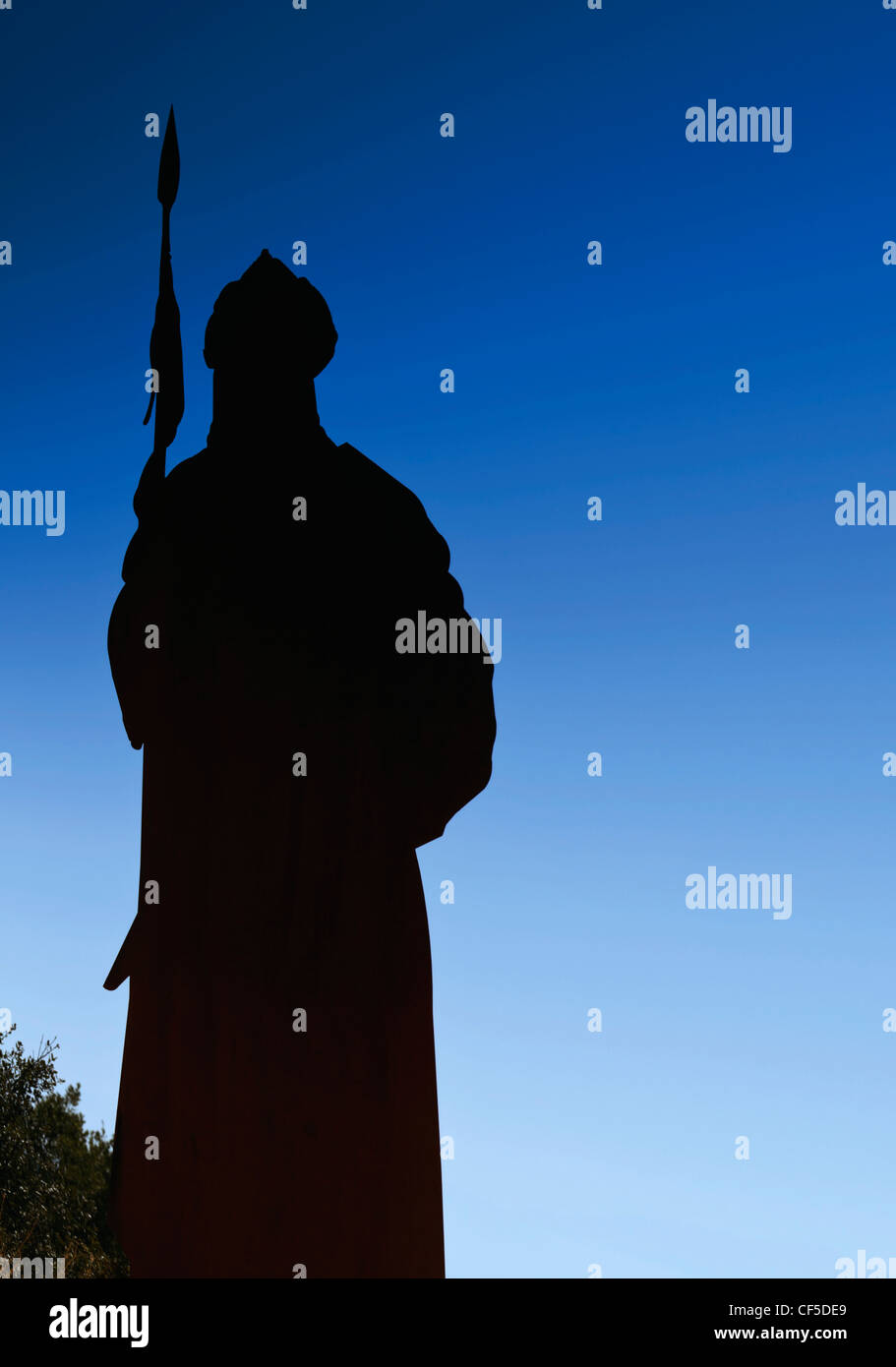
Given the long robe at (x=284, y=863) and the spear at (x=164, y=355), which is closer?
the long robe at (x=284, y=863)

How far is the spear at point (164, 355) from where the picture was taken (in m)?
6.95

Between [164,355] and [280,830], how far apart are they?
2.79m

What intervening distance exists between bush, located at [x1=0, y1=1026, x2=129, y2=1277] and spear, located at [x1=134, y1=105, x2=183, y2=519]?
17759 millimetres

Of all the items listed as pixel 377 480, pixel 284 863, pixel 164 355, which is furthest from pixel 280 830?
pixel 164 355

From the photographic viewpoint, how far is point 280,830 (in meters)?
6.33

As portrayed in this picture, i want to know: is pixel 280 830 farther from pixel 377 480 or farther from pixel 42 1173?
pixel 42 1173

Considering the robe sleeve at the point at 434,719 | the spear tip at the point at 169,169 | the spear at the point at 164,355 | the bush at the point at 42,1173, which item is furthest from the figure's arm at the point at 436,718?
the bush at the point at 42,1173

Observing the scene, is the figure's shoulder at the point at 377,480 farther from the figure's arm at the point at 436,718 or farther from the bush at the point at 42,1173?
the bush at the point at 42,1173

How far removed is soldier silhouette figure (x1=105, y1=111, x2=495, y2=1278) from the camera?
5.98 m

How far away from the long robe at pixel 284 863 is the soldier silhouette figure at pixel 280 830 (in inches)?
0.4

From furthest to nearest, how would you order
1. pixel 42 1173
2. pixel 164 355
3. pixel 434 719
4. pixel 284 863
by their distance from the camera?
pixel 42 1173 < pixel 164 355 < pixel 434 719 < pixel 284 863
